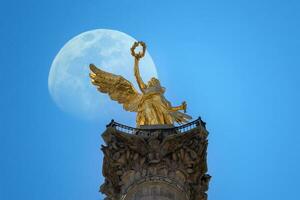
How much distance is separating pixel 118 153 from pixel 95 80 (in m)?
8.89

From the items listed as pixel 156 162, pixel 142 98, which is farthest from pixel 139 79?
pixel 156 162

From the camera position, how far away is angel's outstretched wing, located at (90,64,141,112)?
132 feet

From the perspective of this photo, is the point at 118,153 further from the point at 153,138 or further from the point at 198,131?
the point at 198,131

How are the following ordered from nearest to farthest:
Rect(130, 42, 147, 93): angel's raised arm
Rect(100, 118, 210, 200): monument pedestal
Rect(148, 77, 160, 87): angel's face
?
Rect(100, 118, 210, 200): monument pedestal, Rect(148, 77, 160, 87): angel's face, Rect(130, 42, 147, 93): angel's raised arm

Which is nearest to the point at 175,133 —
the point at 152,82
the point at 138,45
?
the point at 152,82

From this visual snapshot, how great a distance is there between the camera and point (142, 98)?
40.0 meters

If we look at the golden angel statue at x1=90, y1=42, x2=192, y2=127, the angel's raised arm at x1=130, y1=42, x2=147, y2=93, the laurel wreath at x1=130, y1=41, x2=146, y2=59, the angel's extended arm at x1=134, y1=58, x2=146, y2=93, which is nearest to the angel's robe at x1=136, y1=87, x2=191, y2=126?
the golden angel statue at x1=90, y1=42, x2=192, y2=127

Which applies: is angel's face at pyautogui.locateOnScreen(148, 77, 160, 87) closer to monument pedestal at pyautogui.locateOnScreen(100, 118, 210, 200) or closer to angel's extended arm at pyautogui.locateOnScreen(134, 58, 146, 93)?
angel's extended arm at pyautogui.locateOnScreen(134, 58, 146, 93)

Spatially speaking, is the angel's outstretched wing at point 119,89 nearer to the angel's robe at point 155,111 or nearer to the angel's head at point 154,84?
the angel's robe at point 155,111

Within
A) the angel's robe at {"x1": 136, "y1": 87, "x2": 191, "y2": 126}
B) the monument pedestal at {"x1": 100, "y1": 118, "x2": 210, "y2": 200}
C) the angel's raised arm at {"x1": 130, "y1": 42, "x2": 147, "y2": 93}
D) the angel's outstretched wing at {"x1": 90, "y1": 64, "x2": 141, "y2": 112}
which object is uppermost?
the angel's raised arm at {"x1": 130, "y1": 42, "x2": 147, "y2": 93}

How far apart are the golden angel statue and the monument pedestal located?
3487mm

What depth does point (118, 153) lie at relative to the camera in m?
33.5

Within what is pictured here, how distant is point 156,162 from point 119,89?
876cm

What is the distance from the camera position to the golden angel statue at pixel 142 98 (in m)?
38.4
